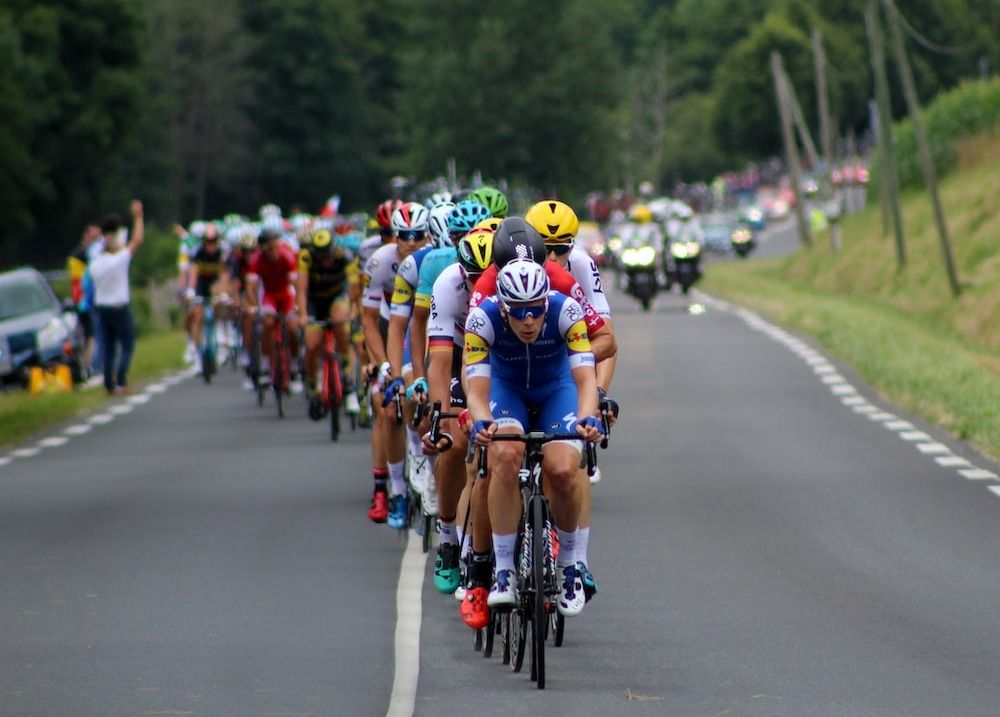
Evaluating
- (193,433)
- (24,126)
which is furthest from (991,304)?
(24,126)

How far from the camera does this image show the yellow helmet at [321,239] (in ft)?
63.7

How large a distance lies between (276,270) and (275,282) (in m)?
0.13

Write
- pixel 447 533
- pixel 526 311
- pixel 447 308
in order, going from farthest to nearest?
pixel 447 533, pixel 447 308, pixel 526 311

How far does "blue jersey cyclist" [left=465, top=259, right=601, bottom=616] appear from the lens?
9.22 metres

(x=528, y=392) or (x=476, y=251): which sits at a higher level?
(x=476, y=251)

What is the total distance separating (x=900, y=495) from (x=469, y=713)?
704 centimetres

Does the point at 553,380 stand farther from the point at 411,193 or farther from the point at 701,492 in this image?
the point at 411,193

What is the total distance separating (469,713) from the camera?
836 cm

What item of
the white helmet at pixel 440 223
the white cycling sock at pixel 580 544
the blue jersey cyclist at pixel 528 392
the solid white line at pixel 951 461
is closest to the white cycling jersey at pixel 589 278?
the white helmet at pixel 440 223

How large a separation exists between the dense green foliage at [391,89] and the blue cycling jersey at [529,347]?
71.5 metres

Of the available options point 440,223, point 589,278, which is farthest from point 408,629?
point 440,223

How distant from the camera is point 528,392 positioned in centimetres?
965

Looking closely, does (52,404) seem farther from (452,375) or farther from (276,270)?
(452,375)

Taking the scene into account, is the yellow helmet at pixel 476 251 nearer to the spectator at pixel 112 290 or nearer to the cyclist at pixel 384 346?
the cyclist at pixel 384 346
